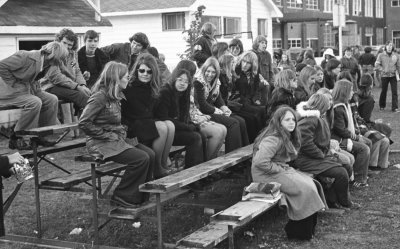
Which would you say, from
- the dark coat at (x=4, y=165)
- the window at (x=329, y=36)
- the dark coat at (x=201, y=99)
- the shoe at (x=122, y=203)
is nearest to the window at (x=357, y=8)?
the window at (x=329, y=36)

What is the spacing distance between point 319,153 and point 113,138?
100 inches

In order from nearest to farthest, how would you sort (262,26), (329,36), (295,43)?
1. (262,26)
2. (295,43)
3. (329,36)

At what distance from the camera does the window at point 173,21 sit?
87.4ft

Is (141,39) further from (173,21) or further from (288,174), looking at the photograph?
(173,21)

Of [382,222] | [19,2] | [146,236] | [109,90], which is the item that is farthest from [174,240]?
[19,2]

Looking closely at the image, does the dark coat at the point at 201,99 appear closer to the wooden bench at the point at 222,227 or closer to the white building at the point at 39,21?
the wooden bench at the point at 222,227

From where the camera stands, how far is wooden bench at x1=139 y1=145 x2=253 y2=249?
5.77 m

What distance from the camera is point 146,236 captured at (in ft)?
22.9

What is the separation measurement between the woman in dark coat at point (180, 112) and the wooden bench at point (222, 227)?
53.1 inches

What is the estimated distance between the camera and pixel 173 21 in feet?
88.2

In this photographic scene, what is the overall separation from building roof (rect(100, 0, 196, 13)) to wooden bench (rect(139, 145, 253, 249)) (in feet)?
62.0

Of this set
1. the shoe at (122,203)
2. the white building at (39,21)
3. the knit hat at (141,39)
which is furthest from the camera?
the white building at (39,21)

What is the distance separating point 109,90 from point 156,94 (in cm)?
70

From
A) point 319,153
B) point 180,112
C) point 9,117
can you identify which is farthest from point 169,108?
point 9,117
